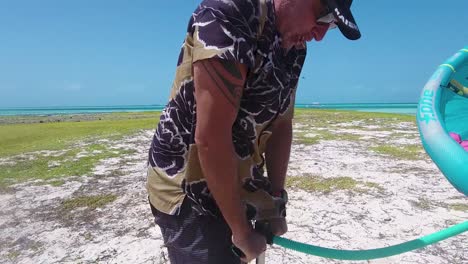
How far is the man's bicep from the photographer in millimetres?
897

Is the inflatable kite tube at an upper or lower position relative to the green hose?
upper

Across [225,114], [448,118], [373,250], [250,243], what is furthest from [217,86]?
[448,118]

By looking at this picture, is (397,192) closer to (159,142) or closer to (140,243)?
(140,243)

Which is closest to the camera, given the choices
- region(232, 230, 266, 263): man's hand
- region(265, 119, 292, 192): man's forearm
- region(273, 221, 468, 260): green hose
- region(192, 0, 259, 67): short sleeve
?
region(192, 0, 259, 67): short sleeve

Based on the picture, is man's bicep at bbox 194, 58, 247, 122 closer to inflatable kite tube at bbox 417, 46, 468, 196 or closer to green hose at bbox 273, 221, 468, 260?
green hose at bbox 273, 221, 468, 260

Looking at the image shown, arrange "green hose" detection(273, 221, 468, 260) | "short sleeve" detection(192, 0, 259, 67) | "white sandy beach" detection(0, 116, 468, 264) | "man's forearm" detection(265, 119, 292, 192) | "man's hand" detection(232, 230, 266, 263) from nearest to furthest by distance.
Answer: "short sleeve" detection(192, 0, 259, 67) < "man's hand" detection(232, 230, 266, 263) < "green hose" detection(273, 221, 468, 260) < "man's forearm" detection(265, 119, 292, 192) < "white sandy beach" detection(0, 116, 468, 264)

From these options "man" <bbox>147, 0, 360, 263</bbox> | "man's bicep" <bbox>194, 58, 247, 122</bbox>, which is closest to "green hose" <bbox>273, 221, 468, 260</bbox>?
"man" <bbox>147, 0, 360, 263</bbox>

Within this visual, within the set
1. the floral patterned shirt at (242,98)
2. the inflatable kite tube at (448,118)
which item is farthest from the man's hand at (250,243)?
the inflatable kite tube at (448,118)

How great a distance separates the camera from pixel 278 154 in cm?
152

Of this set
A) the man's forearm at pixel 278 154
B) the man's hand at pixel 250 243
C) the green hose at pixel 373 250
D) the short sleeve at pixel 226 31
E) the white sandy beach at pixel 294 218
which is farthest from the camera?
the white sandy beach at pixel 294 218

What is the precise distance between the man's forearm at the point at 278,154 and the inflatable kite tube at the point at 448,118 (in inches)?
26.5

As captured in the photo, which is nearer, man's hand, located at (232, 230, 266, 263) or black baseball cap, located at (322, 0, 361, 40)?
black baseball cap, located at (322, 0, 361, 40)

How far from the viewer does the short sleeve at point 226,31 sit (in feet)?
2.90

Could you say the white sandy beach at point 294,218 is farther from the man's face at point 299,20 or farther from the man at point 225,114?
the man's face at point 299,20
